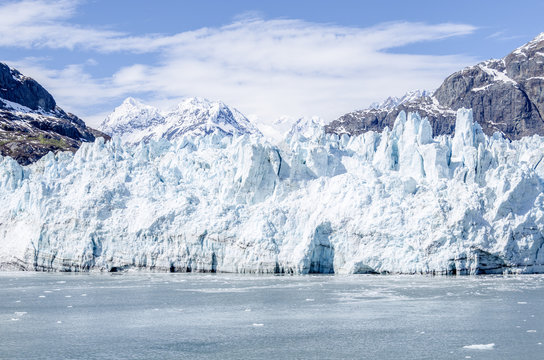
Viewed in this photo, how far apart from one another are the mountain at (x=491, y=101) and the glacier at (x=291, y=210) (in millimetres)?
117012

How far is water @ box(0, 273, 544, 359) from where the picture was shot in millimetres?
20406

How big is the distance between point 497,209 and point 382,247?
689cm

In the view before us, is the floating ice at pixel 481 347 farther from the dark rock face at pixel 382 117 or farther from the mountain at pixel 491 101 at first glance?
the dark rock face at pixel 382 117

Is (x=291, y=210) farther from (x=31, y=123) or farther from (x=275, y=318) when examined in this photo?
(x=31, y=123)

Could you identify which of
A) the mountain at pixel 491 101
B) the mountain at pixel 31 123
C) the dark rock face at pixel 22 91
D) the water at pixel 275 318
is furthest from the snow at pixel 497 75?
the water at pixel 275 318

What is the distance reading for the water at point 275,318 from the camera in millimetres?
20406

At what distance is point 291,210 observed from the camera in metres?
41.6

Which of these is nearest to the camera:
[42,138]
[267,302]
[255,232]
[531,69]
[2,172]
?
[267,302]

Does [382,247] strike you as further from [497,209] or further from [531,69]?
[531,69]

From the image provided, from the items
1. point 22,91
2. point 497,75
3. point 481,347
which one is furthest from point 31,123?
point 481,347

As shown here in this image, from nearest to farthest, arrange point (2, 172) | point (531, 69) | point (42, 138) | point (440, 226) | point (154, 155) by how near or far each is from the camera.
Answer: point (440, 226) < point (2, 172) < point (154, 155) < point (42, 138) < point (531, 69)

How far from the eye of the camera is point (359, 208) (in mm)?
39719

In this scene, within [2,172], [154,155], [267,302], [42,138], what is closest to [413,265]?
[267,302]

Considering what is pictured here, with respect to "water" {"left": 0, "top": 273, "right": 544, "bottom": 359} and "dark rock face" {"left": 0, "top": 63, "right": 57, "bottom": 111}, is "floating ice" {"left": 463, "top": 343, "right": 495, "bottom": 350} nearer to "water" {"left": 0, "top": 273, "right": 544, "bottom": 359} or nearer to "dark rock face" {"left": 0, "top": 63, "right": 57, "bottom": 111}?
"water" {"left": 0, "top": 273, "right": 544, "bottom": 359}
